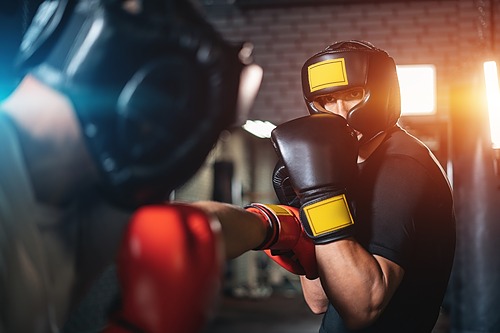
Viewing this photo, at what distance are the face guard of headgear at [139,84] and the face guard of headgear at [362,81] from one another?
96cm

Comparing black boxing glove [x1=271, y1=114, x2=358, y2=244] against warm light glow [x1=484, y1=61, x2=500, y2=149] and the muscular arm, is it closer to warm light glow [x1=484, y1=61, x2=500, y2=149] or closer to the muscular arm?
the muscular arm

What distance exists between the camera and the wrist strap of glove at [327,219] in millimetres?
1355

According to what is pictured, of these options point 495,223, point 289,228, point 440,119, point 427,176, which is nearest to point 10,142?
point 289,228

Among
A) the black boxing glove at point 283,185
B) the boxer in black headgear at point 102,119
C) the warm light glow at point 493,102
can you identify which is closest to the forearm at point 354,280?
the black boxing glove at point 283,185

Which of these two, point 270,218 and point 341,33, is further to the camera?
point 341,33

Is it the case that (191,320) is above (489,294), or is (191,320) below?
above

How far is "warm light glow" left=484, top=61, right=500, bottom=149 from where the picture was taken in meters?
3.21

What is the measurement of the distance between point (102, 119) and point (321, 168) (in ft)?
2.68

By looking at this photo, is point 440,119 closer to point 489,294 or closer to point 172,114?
point 489,294

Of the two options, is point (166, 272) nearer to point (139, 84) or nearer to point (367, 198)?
point (139, 84)

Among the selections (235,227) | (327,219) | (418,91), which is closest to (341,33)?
(418,91)

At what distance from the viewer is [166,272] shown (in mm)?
552

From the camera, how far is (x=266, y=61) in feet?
18.2

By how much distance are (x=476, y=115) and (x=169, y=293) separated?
4050mm
